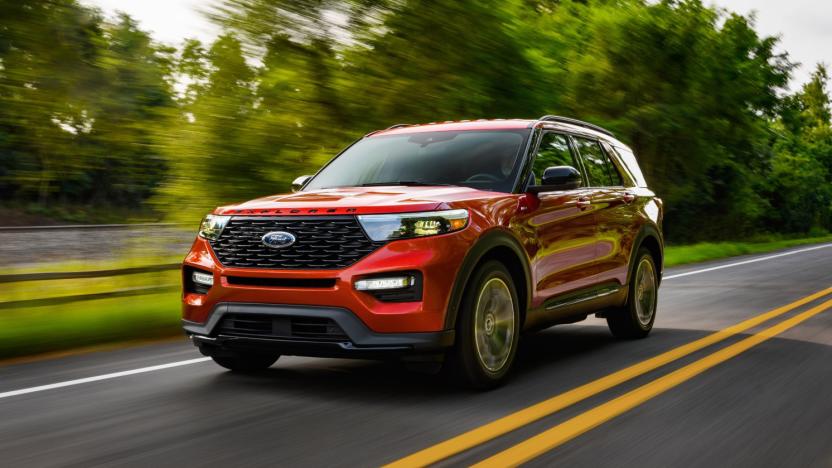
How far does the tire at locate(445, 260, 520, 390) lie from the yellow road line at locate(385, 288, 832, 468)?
44 centimetres

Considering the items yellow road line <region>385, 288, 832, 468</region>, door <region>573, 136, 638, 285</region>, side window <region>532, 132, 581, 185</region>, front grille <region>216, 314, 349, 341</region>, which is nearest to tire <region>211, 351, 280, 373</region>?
front grille <region>216, 314, 349, 341</region>

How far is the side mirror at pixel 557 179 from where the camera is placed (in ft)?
21.1

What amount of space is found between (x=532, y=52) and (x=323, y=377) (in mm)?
11102

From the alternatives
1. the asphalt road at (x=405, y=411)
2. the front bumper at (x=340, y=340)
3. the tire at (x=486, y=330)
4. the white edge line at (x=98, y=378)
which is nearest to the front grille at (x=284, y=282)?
the front bumper at (x=340, y=340)

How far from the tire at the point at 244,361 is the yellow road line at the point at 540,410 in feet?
6.79

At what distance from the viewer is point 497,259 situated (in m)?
6.11

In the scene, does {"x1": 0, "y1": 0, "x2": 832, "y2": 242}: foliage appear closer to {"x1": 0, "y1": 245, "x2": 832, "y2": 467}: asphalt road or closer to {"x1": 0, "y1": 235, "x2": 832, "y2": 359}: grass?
{"x1": 0, "y1": 235, "x2": 832, "y2": 359}: grass

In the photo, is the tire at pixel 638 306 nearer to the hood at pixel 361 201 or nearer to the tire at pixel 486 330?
the tire at pixel 486 330

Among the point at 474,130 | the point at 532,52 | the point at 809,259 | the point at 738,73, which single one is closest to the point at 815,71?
the point at 738,73

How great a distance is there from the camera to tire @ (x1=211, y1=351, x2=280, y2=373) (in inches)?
258

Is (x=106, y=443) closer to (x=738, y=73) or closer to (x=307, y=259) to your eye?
(x=307, y=259)

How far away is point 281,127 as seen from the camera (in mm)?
12875

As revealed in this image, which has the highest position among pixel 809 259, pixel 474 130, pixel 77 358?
pixel 474 130

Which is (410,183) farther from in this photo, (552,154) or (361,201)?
(552,154)
